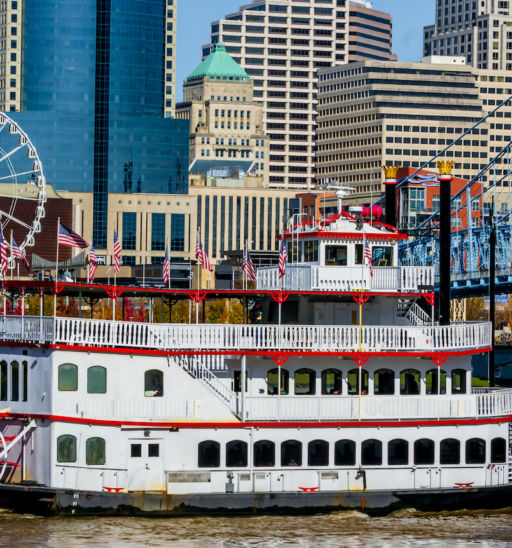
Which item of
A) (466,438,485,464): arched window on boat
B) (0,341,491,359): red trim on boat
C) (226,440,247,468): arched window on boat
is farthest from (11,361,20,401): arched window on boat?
(466,438,485,464): arched window on boat

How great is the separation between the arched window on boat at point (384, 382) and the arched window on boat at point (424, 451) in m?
1.55

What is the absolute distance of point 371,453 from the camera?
119ft

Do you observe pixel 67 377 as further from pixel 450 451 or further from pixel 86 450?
pixel 450 451

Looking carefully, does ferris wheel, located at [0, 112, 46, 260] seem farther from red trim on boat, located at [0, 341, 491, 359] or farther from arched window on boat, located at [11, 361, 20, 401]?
red trim on boat, located at [0, 341, 491, 359]

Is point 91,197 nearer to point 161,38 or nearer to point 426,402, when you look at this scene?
point 161,38

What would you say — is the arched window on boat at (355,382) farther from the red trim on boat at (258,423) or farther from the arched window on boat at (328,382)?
the red trim on boat at (258,423)

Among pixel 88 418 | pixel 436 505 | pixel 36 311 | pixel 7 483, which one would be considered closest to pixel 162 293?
pixel 88 418

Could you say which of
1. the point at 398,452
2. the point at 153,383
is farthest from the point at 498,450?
the point at 153,383

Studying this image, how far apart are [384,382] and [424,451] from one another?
6.81ft

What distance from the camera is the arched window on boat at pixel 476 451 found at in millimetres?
36906

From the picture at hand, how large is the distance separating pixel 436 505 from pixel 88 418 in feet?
30.0

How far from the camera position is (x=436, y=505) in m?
36.3

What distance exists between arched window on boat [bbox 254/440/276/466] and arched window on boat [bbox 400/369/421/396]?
3993mm

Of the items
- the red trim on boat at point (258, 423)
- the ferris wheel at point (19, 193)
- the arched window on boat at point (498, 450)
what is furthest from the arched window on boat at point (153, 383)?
the ferris wheel at point (19, 193)
